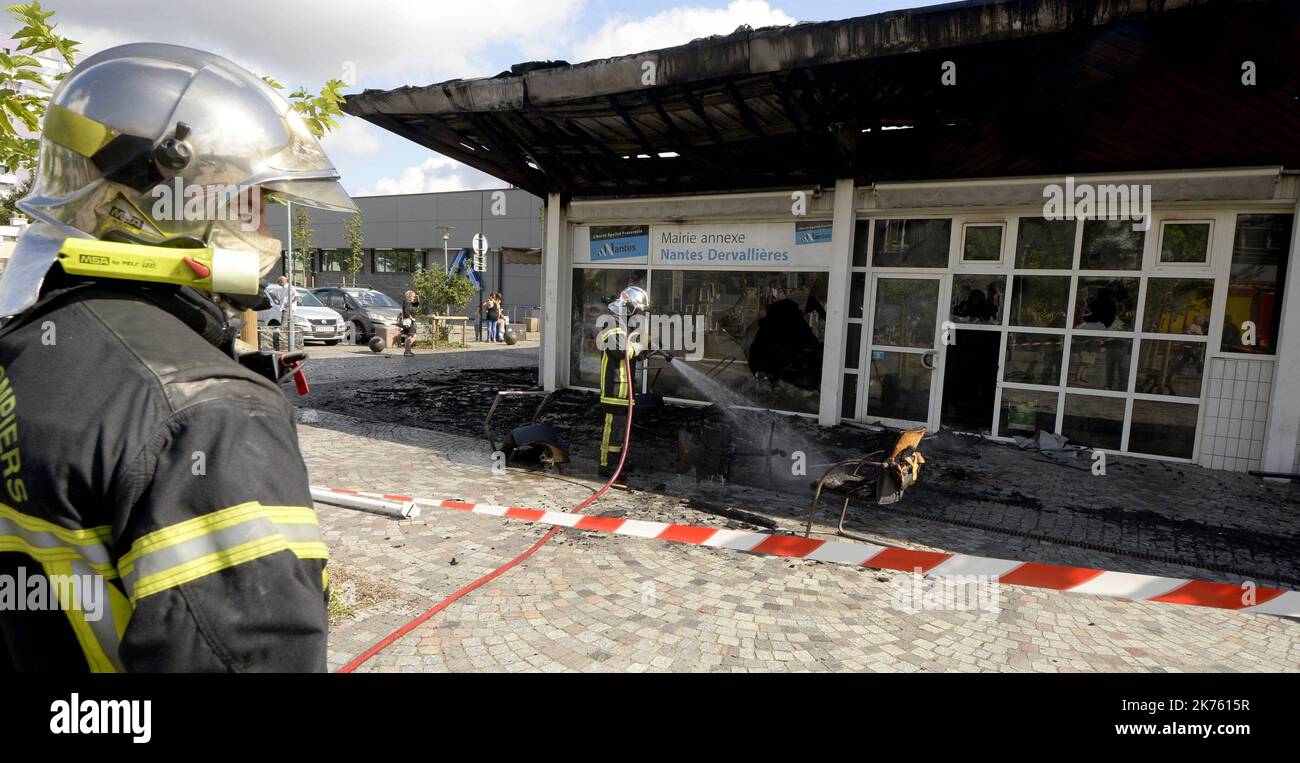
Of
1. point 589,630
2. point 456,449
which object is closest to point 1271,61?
point 589,630

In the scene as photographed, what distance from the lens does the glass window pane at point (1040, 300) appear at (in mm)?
9391

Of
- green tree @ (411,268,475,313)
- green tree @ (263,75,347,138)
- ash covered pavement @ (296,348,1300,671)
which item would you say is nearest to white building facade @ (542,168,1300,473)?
ash covered pavement @ (296,348,1300,671)

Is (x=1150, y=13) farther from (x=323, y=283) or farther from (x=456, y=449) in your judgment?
(x=323, y=283)

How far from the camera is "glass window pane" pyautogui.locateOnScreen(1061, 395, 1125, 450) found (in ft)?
30.1

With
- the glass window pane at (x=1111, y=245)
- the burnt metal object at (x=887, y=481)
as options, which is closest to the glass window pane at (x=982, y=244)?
the glass window pane at (x=1111, y=245)

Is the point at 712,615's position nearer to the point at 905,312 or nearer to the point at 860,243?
the point at 905,312

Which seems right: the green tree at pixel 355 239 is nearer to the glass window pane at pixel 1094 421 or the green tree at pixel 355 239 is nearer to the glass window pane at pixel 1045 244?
the glass window pane at pixel 1045 244

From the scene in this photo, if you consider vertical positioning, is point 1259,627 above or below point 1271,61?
below

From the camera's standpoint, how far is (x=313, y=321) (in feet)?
68.5

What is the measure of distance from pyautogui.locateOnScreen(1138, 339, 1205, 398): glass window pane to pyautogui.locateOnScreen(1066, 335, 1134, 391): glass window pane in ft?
0.61

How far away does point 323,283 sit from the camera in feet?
147

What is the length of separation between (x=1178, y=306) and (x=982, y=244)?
2.51 meters

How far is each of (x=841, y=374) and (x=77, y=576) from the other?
33.8ft

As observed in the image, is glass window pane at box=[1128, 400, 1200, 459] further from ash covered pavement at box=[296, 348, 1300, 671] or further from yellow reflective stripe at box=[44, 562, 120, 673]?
yellow reflective stripe at box=[44, 562, 120, 673]
